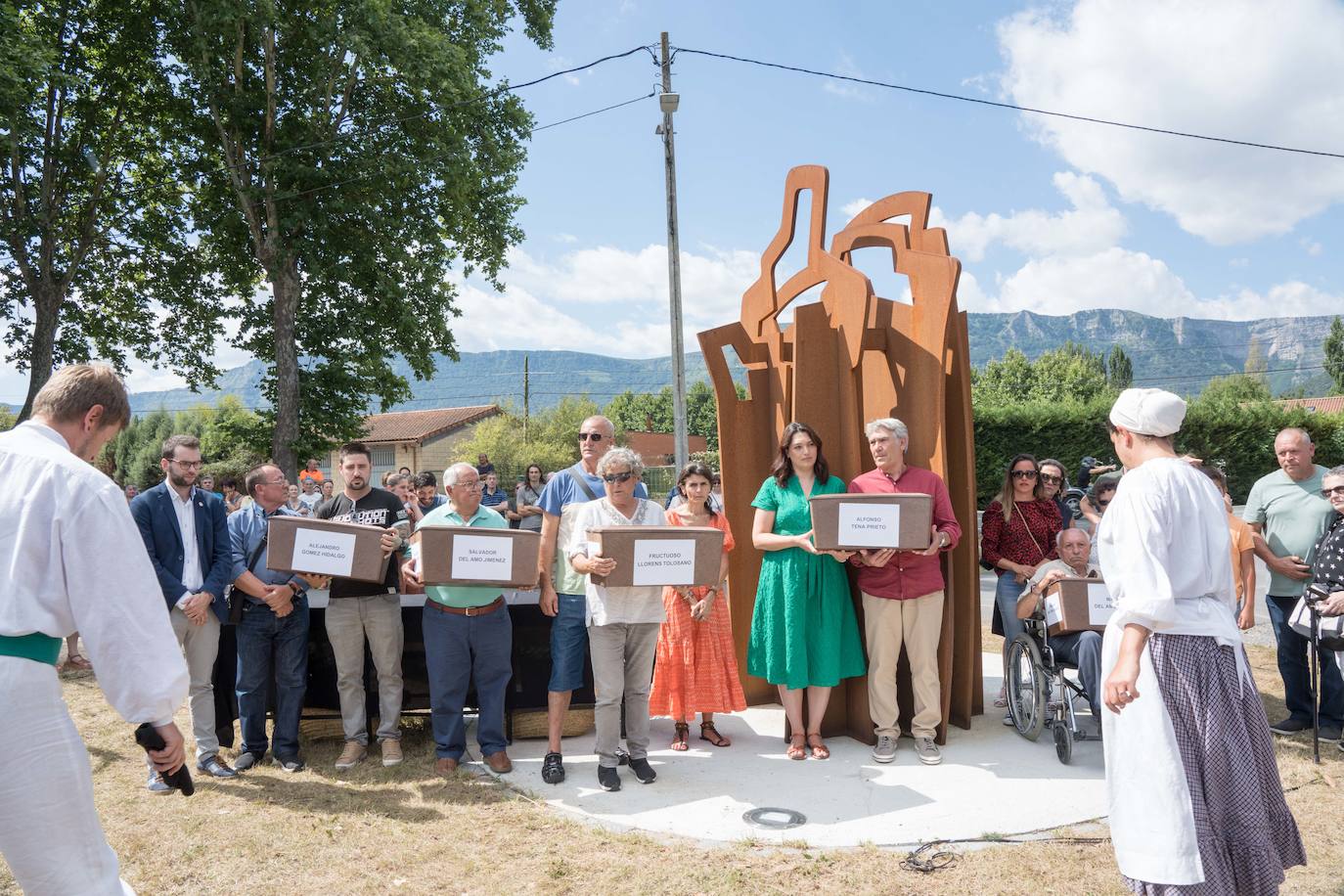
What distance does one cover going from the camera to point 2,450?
7.72ft

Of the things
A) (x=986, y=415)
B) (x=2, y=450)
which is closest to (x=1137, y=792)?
(x=2, y=450)

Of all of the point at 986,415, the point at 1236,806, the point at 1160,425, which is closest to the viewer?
the point at 1236,806

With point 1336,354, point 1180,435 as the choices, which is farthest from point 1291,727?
point 1336,354

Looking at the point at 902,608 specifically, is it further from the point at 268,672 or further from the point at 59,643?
the point at 59,643

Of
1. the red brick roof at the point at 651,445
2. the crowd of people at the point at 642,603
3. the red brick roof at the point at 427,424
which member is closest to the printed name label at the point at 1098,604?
the crowd of people at the point at 642,603

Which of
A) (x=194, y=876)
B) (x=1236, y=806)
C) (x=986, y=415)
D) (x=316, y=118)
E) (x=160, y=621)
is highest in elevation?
(x=316, y=118)

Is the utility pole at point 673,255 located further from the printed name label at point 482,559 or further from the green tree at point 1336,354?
the green tree at point 1336,354

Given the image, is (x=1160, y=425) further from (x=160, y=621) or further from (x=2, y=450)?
(x=2, y=450)

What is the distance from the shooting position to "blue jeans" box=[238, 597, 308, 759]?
5.22m

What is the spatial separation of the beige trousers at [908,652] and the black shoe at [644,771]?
4.56ft

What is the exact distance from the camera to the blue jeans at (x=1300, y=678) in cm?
552

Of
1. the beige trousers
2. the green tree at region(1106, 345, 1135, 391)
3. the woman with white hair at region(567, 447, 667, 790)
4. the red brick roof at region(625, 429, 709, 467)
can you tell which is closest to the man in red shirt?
the beige trousers

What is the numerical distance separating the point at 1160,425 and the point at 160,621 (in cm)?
316

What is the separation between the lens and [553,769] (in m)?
4.93
